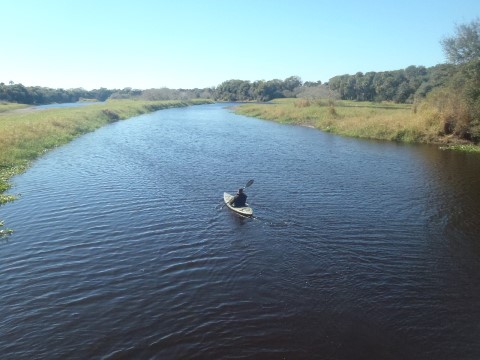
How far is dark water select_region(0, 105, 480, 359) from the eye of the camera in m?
12.7

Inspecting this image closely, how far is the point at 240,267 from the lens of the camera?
17.5 m

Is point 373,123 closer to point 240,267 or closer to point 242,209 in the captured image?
point 242,209

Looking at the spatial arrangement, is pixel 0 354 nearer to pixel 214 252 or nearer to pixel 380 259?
pixel 214 252

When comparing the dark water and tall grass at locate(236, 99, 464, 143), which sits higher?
tall grass at locate(236, 99, 464, 143)

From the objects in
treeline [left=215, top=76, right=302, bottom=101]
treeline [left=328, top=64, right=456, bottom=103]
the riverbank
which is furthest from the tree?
treeline [left=215, top=76, right=302, bottom=101]

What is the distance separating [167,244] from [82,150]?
102ft

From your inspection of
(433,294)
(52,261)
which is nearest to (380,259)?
(433,294)

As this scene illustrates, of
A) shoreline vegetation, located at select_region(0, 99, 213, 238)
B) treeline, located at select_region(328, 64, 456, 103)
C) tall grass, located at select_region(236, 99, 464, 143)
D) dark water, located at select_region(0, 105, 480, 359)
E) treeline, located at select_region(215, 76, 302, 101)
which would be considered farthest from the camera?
treeline, located at select_region(215, 76, 302, 101)

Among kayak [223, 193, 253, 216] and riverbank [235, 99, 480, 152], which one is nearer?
kayak [223, 193, 253, 216]

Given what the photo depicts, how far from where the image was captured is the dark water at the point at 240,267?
41.5ft

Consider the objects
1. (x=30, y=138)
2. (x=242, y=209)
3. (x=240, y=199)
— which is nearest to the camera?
(x=242, y=209)

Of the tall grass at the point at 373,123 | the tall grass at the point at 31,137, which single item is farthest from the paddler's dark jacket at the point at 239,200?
the tall grass at the point at 373,123

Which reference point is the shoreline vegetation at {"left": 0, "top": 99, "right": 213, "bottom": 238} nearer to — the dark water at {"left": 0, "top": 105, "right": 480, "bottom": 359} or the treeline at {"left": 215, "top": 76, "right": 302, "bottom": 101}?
the dark water at {"left": 0, "top": 105, "right": 480, "bottom": 359}

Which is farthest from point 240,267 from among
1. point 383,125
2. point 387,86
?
point 387,86
